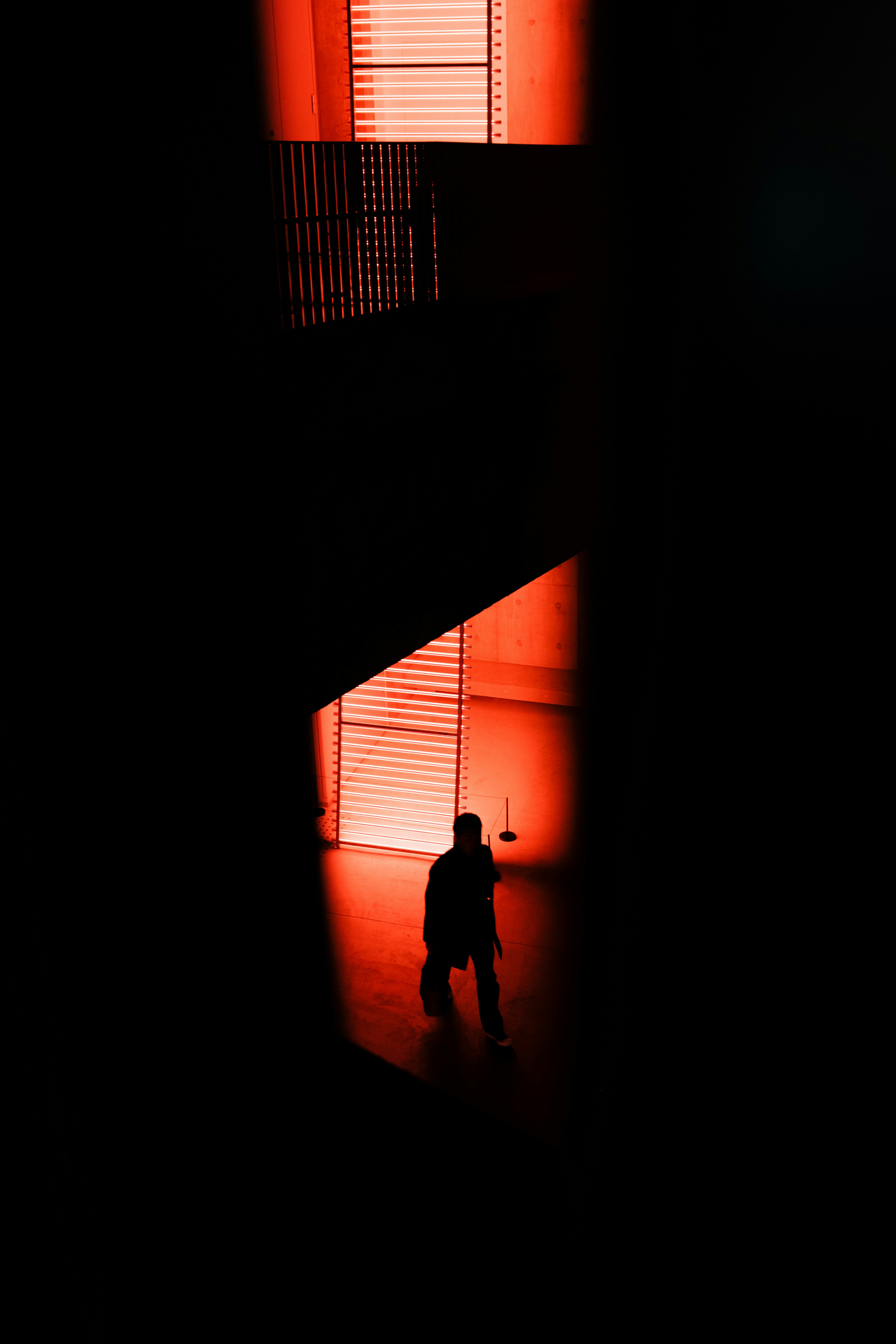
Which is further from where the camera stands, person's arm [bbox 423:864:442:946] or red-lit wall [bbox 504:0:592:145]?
red-lit wall [bbox 504:0:592:145]

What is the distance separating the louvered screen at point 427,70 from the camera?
6.77m

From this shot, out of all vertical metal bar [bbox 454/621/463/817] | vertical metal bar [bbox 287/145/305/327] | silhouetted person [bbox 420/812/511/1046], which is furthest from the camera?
vertical metal bar [bbox 454/621/463/817]

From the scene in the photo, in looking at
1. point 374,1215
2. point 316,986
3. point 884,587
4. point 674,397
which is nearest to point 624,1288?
point 374,1215

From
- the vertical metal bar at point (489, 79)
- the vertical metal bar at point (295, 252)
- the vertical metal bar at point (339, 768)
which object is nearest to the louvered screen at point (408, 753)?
the vertical metal bar at point (339, 768)

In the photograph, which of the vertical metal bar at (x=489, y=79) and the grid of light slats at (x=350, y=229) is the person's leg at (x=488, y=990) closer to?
the grid of light slats at (x=350, y=229)

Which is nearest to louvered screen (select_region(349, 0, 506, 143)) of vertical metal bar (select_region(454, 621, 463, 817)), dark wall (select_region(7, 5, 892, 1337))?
dark wall (select_region(7, 5, 892, 1337))

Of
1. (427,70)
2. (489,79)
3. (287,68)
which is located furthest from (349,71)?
(489,79)

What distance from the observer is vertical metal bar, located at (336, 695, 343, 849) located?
764 centimetres

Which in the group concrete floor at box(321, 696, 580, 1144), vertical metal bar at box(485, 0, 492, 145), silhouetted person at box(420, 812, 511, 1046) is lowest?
concrete floor at box(321, 696, 580, 1144)

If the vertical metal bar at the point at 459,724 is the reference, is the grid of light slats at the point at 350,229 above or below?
above

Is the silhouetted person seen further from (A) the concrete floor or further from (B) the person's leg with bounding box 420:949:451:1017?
(A) the concrete floor

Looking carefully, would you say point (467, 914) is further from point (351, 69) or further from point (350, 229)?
point (351, 69)

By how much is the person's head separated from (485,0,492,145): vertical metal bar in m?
4.74

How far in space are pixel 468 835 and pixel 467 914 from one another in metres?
0.45
